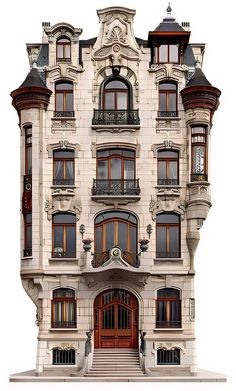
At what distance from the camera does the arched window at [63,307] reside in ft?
177

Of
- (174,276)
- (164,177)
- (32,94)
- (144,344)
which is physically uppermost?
(32,94)

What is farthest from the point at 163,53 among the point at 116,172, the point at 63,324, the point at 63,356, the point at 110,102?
the point at 63,356

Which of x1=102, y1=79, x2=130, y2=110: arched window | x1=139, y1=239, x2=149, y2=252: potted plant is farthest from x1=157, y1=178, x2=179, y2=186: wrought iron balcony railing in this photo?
x1=102, y1=79, x2=130, y2=110: arched window

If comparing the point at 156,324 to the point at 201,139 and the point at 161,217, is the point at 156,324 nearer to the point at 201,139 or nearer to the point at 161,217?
the point at 161,217

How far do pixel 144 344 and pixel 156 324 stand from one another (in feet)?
5.19

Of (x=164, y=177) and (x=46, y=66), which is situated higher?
(x=46, y=66)

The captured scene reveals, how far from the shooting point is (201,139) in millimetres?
54344

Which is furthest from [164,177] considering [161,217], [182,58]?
[182,58]

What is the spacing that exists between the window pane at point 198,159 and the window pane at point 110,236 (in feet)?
16.5

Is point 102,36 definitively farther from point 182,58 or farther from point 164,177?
point 164,177

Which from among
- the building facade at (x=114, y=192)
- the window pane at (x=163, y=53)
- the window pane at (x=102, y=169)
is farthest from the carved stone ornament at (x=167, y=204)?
the window pane at (x=163, y=53)

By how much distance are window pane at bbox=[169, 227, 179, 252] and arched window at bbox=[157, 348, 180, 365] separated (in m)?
5.05

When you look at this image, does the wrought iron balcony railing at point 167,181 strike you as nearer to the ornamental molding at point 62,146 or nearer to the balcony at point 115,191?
the balcony at point 115,191

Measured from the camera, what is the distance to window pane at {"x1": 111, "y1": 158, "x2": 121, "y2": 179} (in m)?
54.5
